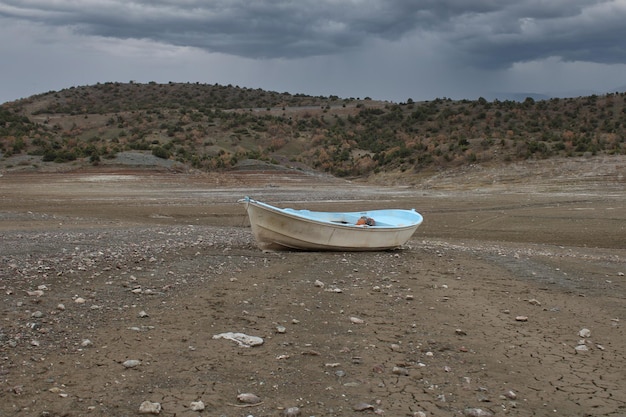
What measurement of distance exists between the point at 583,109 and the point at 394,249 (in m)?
50.7

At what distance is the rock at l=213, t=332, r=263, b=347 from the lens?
23.6 ft

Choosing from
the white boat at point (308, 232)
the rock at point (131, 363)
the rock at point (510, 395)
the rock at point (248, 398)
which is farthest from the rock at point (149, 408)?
the white boat at point (308, 232)

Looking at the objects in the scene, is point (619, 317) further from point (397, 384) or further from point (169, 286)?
point (169, 286)

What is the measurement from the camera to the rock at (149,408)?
214 inches

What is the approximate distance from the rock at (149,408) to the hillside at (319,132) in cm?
3435

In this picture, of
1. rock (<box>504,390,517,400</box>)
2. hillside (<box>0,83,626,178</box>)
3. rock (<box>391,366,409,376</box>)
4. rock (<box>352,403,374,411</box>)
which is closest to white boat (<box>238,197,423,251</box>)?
rock (<box>391,366,409,376</box>)

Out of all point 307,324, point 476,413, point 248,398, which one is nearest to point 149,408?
point 248,398

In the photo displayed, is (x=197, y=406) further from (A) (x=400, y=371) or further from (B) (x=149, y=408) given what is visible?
(A) (x=400, y=371)

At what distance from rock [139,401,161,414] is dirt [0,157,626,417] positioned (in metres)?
0.06

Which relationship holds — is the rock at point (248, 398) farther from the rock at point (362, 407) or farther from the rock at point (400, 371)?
the rock at point (400, 371)

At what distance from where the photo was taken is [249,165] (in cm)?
4228

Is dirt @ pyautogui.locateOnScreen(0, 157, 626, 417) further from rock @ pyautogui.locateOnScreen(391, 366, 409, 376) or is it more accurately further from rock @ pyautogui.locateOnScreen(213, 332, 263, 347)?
rock @ pyautogui.locateOnScreen(213, 332, 263, 347)

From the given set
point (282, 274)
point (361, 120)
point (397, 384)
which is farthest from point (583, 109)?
point (397, 384)

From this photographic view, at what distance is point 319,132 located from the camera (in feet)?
214
